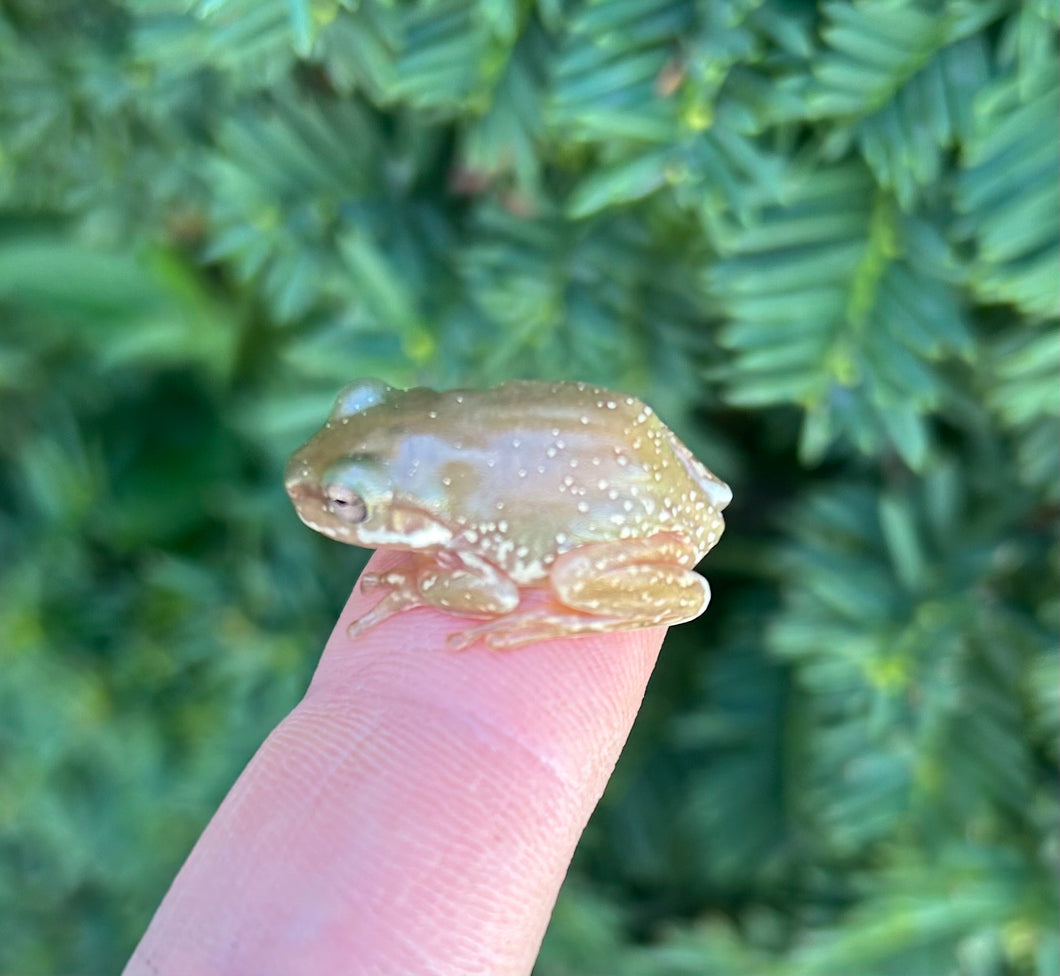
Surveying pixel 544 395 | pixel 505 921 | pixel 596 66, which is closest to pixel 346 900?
pixel 505 921

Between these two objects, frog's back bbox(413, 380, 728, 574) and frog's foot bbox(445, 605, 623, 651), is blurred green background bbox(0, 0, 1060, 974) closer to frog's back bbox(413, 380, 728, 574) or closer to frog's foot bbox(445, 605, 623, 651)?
frog's back bbox(413, 380, 728, 574)

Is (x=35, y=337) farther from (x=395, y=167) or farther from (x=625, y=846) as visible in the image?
(x=625, y=846)

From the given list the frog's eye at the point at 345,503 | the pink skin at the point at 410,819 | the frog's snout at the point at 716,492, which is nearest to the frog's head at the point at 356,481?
the frog's eye at the point at 345,503

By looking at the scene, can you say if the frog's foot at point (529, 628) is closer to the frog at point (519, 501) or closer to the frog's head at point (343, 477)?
the frog at point (519, 501)

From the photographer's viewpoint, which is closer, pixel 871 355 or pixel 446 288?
pixel 871 355

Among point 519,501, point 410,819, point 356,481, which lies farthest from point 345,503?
point 410,819

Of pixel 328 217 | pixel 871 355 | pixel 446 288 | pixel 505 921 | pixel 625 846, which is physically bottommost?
pixel 625 846

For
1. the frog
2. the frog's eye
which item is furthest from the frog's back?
the frog's eye
